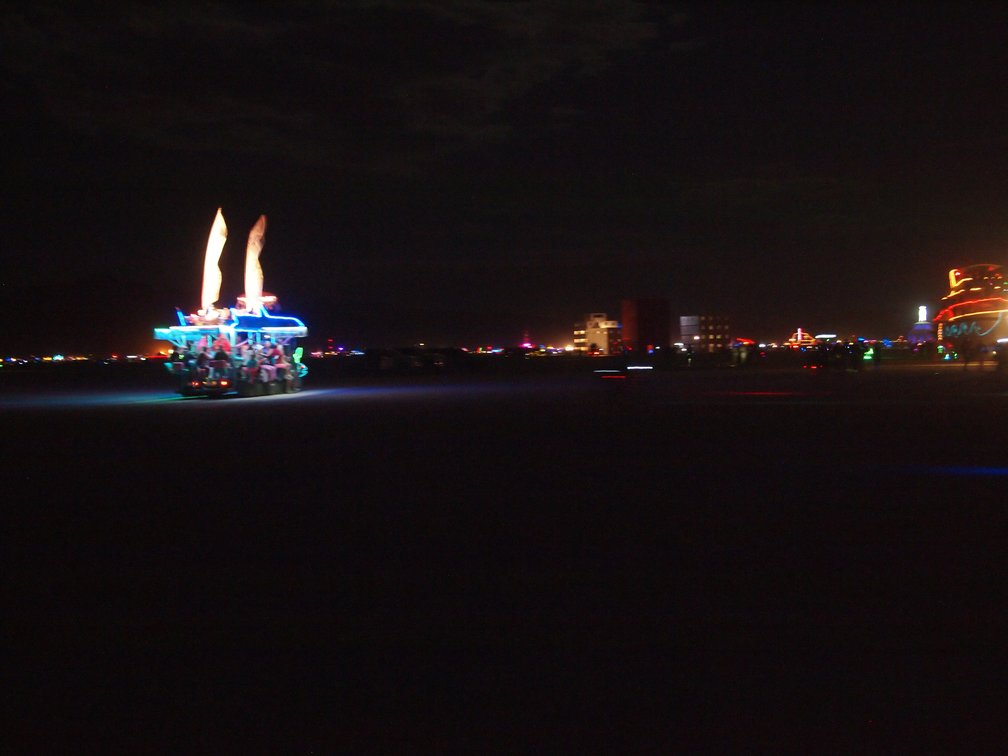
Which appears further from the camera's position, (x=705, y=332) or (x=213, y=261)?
(x=705, y=332)

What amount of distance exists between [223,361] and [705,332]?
83.8 meters

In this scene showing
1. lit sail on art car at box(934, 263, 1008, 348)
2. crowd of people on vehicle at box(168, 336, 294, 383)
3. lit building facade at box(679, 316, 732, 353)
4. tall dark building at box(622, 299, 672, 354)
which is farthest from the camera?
lit building facade at box(679, 316, 732, 353)

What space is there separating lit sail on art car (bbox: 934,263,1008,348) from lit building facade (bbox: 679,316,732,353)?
2259 centimetres

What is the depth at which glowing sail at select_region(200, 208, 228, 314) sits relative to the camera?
35.5 meters

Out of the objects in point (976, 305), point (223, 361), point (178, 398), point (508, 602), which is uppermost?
point (976, 305)

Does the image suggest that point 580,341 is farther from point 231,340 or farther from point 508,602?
point 508,602

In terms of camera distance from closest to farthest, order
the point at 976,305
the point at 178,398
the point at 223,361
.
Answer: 1. the point at 178,398
2. the point at 223,361
3. the point at 976,305

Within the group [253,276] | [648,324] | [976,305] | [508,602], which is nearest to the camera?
[508,602]

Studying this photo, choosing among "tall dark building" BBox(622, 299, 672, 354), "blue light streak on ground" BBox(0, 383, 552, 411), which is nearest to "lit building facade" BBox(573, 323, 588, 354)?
"tall dark building" BBox(622, 299, 672, 354)

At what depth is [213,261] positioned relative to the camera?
117ft

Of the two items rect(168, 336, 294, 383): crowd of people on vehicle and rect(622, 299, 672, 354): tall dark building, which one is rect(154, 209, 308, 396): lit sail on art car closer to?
rect(168, 336, 294, 383): crowd of people on vehicle

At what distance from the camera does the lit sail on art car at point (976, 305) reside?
80.6m

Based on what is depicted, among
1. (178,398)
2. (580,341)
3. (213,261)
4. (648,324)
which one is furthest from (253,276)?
(580,341)

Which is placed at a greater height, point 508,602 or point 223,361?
point 223,361
